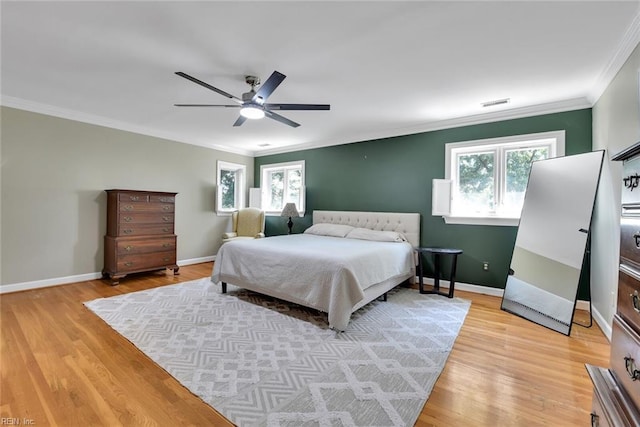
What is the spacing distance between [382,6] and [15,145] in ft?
16.0

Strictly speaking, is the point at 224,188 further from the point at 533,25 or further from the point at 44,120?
the point at 533,25

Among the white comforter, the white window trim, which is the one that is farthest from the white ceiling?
the white comforter

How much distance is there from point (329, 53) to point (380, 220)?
3.02 metres

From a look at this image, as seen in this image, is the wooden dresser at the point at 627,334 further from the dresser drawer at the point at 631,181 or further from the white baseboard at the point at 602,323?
the white baseboard at the point at 602,323

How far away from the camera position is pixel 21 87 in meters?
3.35

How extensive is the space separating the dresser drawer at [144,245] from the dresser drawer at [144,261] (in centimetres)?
7

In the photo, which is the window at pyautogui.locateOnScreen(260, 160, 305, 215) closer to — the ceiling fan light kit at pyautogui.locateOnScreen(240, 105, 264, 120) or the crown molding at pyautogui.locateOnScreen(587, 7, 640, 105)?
the ceiling fan light kit at pyautogui.locateOnScreen(240, 105, 264, 120)

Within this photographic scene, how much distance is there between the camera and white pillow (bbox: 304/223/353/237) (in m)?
4.84

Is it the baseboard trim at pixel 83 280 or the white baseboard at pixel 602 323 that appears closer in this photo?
the white baseboard at pixel 602 323

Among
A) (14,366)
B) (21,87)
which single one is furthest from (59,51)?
(14,366)

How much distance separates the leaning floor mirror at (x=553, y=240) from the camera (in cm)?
288

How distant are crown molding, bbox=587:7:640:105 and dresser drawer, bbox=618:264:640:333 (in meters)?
2.10

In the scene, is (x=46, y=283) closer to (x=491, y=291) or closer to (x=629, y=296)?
(x=629, y=296)

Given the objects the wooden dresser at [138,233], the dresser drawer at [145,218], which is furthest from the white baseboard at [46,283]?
the dresser drawer at [145,218]
